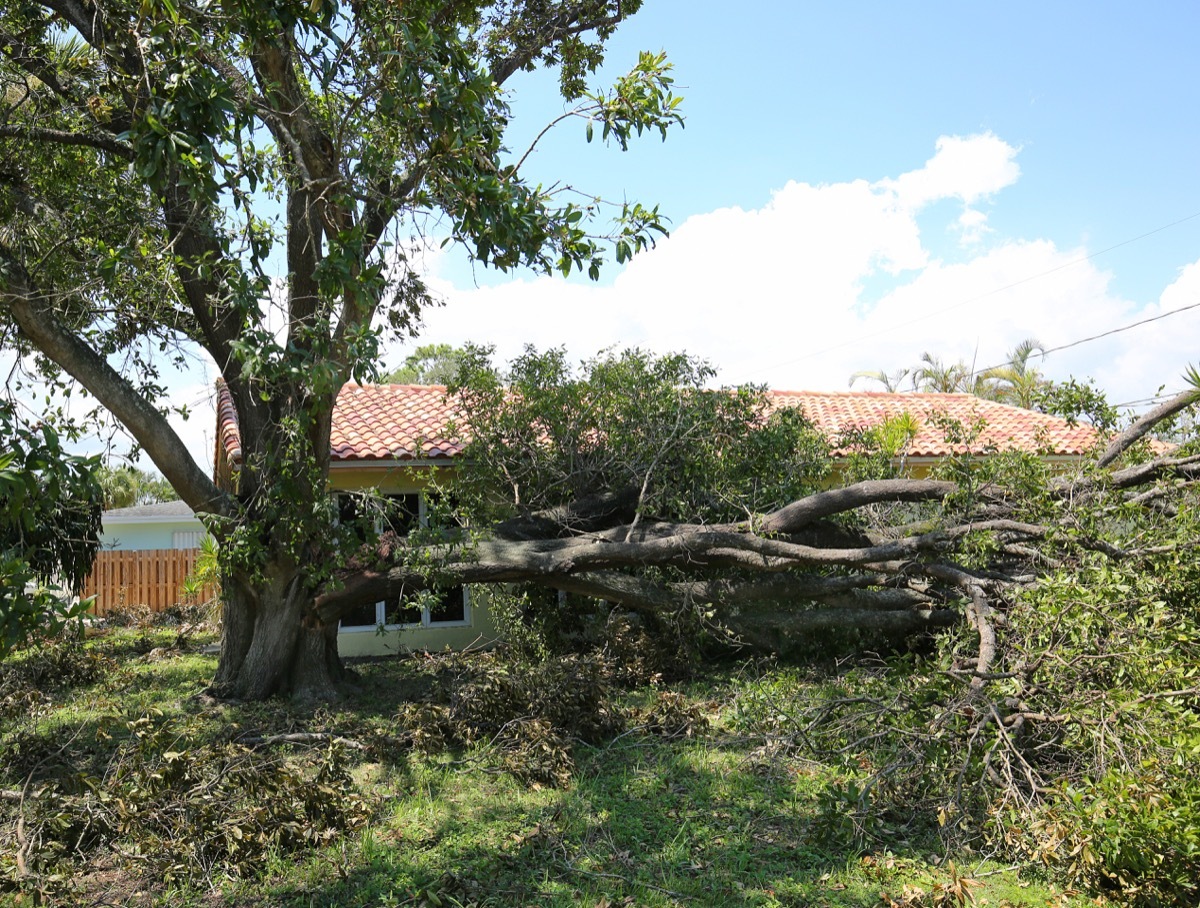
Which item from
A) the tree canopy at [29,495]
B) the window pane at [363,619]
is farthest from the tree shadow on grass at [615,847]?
the window pane at [363,619]

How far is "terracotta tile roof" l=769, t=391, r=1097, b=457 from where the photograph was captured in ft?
52.5

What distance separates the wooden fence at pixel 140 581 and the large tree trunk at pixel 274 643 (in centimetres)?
1011

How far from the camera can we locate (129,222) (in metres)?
9.18

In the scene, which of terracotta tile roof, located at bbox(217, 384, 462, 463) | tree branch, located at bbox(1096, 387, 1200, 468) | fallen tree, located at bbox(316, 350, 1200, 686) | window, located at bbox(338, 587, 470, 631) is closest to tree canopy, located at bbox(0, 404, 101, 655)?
fallen tree, located at bbox(316, 350, 1200, 686)

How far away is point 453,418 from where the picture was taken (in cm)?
1454

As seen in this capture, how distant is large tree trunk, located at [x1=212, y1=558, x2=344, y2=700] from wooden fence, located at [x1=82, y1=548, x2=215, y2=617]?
10111 millimetres

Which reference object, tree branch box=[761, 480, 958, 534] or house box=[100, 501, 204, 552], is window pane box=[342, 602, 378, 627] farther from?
house box=[100, 501, 204, 552]

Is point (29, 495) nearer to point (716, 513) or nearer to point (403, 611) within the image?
point (716, 513)

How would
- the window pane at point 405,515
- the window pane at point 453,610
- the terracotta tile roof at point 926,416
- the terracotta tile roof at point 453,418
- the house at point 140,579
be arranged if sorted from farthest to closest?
the house at point 140,579
the terracotta tile roof at point 926,416
the window pane at point 453,610
the terracotta tile roof at point 453,418
the window pane at point 405,515

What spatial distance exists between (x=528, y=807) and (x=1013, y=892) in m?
3.02

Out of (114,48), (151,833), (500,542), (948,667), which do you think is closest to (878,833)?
(948,667)

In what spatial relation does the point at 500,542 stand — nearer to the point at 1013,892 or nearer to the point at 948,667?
the point at 948,667

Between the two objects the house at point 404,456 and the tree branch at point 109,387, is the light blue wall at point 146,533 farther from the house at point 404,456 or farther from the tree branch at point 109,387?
the tree branch at point 109,387

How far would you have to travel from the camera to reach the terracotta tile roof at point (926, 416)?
16.0m
